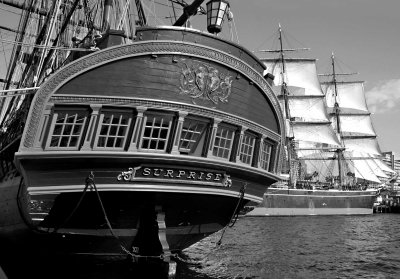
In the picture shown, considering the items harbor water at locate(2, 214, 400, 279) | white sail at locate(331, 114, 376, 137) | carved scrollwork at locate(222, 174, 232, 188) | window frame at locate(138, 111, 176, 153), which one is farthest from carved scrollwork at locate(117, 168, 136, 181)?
white sail at locate(331, 114, 376, 137)

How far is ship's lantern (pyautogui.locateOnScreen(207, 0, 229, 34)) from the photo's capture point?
31.3 ft

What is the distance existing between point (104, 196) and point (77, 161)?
1.04 metres

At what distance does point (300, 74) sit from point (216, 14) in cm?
7159

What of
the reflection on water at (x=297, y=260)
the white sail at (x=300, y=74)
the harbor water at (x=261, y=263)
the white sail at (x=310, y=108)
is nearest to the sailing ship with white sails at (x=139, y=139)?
the harbor water at (x=261, y=263)

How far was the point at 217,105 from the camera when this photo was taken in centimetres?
991

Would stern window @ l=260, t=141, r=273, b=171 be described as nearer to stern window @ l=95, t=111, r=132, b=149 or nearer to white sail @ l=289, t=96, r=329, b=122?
stern window @ l=95, t=111, r=132, b=149

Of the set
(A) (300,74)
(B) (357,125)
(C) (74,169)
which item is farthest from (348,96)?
(C) (74,169)

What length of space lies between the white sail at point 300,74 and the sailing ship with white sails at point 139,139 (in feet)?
225

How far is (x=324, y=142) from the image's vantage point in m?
74.2

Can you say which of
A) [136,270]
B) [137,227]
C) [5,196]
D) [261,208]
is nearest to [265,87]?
[137,227]

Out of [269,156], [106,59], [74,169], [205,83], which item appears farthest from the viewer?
[269,156]

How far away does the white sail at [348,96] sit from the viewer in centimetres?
8450

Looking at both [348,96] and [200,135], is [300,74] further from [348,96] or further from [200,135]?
[200,135]

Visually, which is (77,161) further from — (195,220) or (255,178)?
(255,178)
